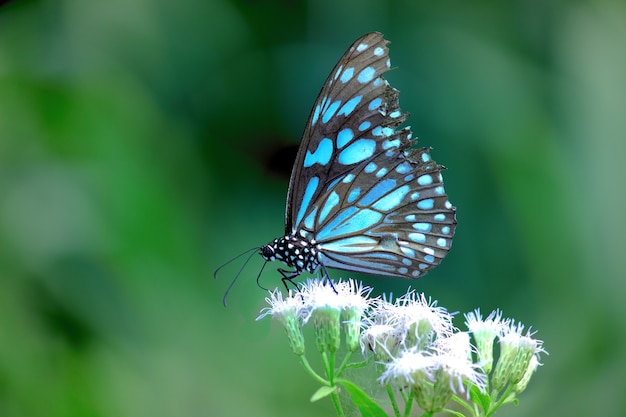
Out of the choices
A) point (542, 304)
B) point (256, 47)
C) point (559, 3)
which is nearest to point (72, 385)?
point (256, 47)

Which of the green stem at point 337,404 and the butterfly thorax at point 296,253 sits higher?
the butterfly thorax at point 296,253

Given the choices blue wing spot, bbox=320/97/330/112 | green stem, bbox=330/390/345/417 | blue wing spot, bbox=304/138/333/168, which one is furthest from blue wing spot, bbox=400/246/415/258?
green stem, bbox=330/390/345/417

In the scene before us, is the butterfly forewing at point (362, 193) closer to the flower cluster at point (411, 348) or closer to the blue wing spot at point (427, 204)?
the blue wing spot at point (427, 204)

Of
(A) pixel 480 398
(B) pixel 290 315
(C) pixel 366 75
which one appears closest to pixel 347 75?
(C) pixel 366 75

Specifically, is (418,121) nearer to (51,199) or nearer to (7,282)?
(51,199)

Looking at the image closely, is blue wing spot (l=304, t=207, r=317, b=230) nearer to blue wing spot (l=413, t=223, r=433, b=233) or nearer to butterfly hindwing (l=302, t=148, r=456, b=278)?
butterfly hindwing (l=302, t=148, r=456, b=278)

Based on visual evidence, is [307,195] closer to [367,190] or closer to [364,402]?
[367,190]

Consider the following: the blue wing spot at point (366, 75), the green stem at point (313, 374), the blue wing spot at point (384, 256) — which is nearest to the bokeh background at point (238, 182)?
the blue wing spot at point (384, 256)
